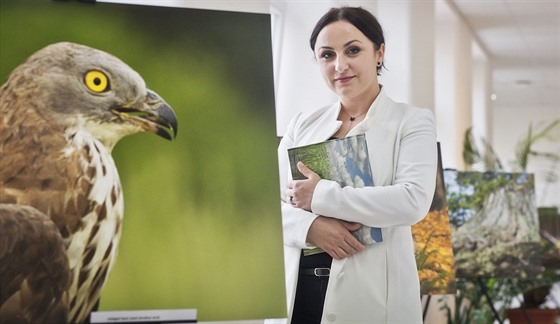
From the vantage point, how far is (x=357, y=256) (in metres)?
2.22

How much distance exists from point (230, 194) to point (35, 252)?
0.41 meters

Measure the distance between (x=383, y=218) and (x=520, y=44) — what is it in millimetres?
9072

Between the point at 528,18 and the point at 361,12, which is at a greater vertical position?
the point at 528,18

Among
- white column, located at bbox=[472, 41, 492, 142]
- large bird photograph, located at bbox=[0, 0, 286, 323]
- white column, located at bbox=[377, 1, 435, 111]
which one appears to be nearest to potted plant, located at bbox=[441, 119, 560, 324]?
white column, located at bbox=[377, 1, 435, 111]

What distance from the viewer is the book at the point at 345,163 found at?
7.29 ft

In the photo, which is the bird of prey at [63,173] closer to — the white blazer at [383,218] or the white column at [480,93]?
the white blazer at [383,218]

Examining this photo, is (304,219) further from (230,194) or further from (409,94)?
(409,94)

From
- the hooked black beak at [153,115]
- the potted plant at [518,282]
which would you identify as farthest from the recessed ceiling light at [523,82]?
the hooked black beak at [153,115]

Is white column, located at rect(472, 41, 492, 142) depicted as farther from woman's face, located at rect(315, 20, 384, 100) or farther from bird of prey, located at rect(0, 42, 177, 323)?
bird of prey, located at rect(0, 42, 177, 323)

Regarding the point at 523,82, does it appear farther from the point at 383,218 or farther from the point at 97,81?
the point at 97,81

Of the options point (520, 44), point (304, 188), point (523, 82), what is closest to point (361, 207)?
point (304, 188)

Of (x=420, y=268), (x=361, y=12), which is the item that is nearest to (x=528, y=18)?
(x=420, y=268)

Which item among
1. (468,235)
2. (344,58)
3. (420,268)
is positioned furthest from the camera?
(468,235)

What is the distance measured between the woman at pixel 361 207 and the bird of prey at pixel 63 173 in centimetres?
61
